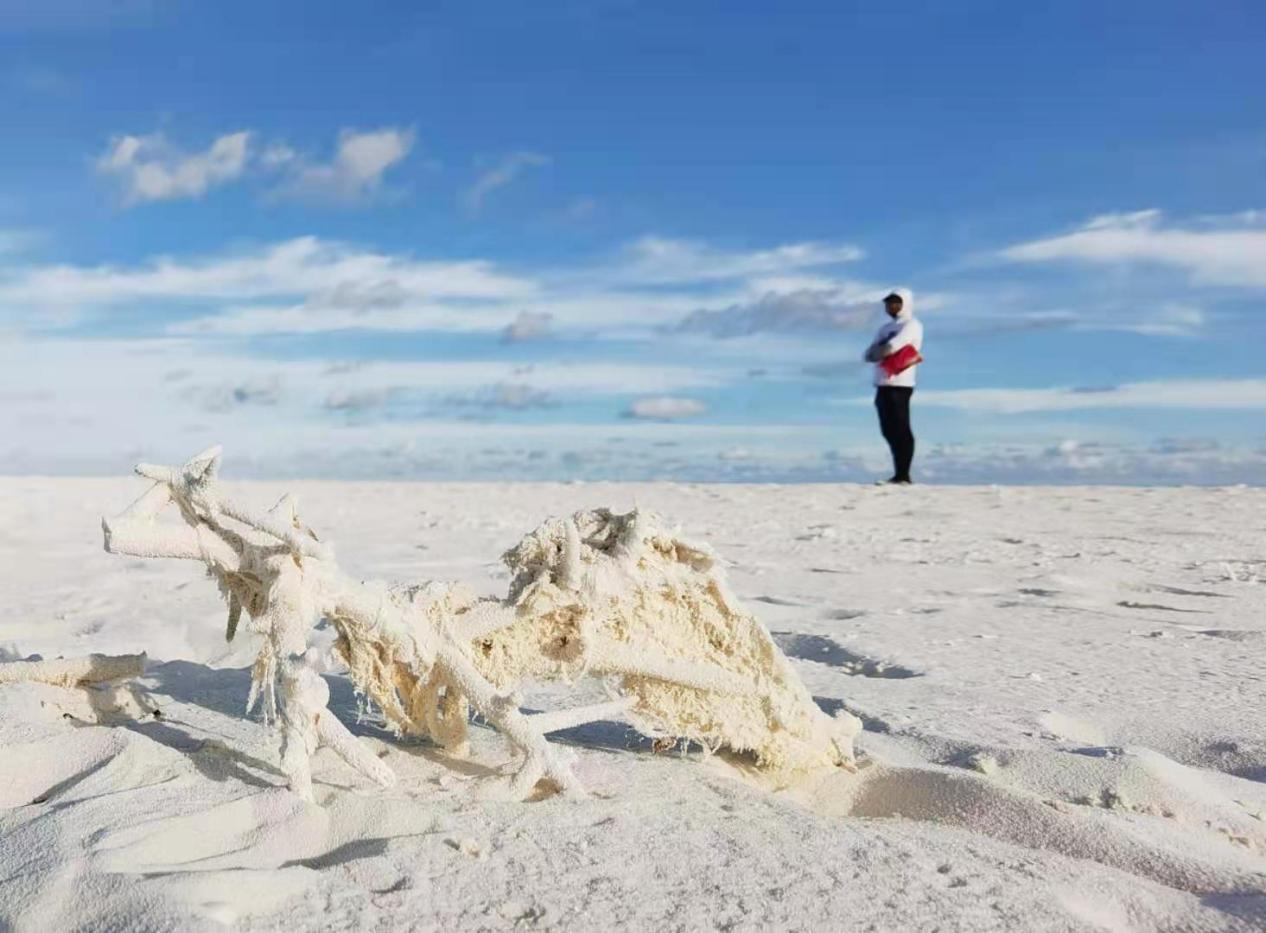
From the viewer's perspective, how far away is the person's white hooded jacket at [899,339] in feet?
37.7

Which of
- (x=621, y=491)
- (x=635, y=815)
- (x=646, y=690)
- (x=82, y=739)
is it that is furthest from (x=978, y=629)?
(x=621, y=491)

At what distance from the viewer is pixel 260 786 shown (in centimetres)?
240

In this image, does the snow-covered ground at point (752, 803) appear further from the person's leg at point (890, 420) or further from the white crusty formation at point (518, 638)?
the person's leg at point (890, 420)

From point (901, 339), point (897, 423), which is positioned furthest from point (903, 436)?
point (901, 339)

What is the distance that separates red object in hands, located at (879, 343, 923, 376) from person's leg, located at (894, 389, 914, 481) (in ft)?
0.71

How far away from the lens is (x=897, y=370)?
452 inches

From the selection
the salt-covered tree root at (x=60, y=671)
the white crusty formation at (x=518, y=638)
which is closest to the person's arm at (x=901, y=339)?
the white crusty formation at (x=518, y=638)

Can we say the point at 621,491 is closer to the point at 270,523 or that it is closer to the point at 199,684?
the point at 199,684

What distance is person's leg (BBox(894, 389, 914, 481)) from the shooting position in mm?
11555

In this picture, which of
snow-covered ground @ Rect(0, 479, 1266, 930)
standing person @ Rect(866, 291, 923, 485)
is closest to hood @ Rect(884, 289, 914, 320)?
standing person @ Rect(866, 291, 923, 485)

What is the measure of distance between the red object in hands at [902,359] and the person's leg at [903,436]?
0.22m

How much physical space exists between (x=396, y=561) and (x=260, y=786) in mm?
4501

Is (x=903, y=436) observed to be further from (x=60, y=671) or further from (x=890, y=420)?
(x=60, y=671)

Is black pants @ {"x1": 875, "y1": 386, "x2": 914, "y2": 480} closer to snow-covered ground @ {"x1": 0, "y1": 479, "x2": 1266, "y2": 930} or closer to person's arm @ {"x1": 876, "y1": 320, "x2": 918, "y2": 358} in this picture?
person's arm @ {"x1": 876, "y1": 320, "x2": 918, "y2": 358}
